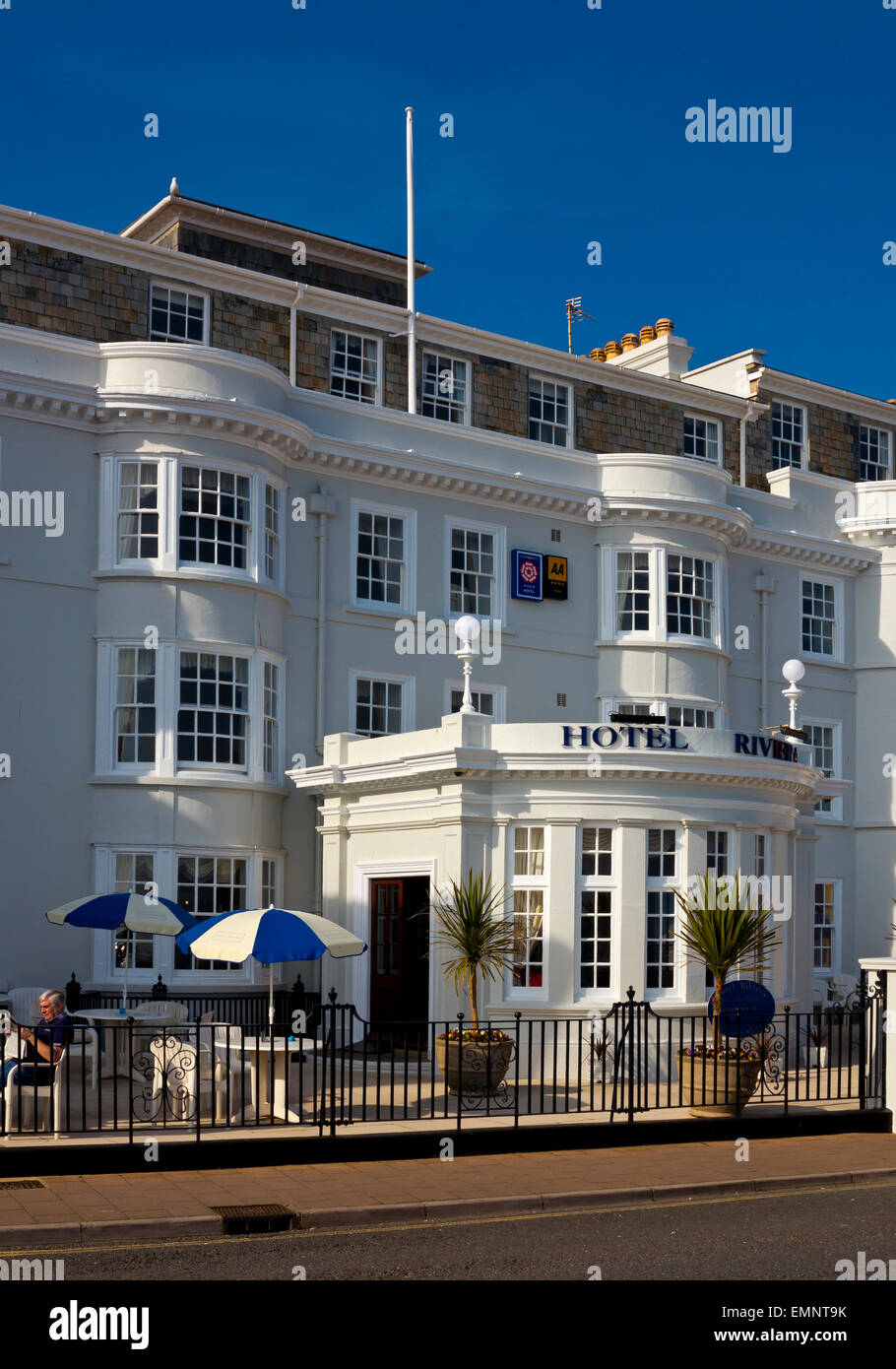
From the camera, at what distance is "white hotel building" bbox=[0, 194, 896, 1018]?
21.7m

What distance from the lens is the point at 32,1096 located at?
50.7 feet

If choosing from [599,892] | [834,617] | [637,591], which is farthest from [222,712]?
[834,617]

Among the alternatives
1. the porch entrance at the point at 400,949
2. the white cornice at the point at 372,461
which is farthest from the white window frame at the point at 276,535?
the porch entrance at the point at 400,949

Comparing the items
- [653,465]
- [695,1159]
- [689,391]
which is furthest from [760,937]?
[689,391]

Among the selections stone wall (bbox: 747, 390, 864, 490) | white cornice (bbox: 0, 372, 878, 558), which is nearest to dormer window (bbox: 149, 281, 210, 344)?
white cornice (bbox: 0, 372, 878, 558)

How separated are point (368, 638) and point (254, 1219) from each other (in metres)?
15.9

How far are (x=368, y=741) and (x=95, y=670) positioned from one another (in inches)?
173

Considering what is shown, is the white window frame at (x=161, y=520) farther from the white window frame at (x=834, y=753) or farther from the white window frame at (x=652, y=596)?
the white window frame at (x=834, y=753)

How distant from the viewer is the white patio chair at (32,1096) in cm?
1439

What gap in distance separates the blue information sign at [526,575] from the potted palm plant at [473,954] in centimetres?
849

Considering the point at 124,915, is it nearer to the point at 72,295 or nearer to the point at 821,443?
the point at 72,295

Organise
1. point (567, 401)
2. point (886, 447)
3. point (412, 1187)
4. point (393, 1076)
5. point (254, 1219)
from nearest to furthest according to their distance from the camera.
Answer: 1. point (254, 1219)
2. point (412, 1187)
3. point (393, 1076)
4. point (567, 401)
5. point (886, 447)

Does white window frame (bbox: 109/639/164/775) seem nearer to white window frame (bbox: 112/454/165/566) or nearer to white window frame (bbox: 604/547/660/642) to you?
white window frame (bbox: 112/454/165/566)

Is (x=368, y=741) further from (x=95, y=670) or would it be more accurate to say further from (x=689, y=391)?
(x=689, y=391)
